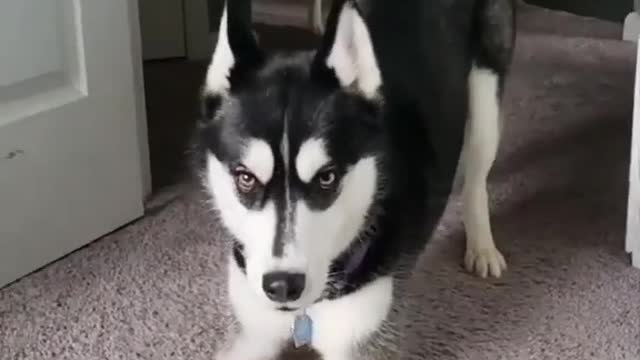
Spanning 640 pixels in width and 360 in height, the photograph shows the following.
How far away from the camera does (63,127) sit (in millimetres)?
1939

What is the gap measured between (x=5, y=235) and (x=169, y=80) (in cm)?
111

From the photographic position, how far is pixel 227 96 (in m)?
1.38

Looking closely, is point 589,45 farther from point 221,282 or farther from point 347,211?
point 347,211

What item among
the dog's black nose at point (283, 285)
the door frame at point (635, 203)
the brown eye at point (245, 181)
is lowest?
the door frame at point (635, 203)

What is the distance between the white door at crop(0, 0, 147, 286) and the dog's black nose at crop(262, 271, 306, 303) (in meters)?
0.72

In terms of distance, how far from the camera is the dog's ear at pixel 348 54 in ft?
4.30

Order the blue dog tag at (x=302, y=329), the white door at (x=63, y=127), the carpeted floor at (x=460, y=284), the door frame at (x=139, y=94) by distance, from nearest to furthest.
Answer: the blue dog tag at (x=302, y=329) < the carpeted floor at (x=460, y=284) < the white door at (x=63, y=127) < the door frame at (x=139, y=94)

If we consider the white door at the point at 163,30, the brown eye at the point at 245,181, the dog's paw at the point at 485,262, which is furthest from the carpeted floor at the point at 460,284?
the white door at the point at 163,30

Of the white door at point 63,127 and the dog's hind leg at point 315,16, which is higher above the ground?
the white door at point 63,127

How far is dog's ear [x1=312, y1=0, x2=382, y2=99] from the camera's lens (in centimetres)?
131

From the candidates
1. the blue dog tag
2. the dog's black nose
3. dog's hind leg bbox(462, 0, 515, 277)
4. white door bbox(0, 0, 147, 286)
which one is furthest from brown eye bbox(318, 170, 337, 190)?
white door bbox(0, 0, 147, 286)

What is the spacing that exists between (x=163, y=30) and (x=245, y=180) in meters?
1.85

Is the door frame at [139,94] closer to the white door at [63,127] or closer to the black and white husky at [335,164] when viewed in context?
the white door at [63,127]

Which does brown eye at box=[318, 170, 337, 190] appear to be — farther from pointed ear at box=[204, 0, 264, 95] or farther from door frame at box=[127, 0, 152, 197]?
door frame at box=[127, 0, 152, 197]
